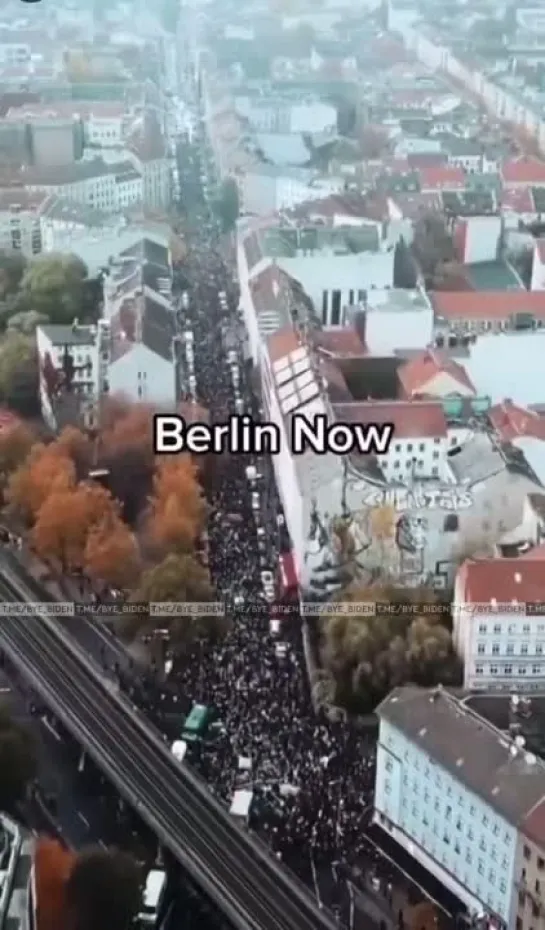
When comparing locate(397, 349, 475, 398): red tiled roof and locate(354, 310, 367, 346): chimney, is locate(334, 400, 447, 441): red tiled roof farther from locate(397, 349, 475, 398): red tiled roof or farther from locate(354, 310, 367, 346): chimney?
locate(354, 310, 367, 346): chimney

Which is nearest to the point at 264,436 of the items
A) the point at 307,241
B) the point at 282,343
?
the point at 282,343

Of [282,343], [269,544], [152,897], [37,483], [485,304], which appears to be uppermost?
[282,343]

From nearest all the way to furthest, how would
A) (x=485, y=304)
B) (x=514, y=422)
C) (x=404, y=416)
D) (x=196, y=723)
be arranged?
(x=196, y=723) < (x=404, y=416) < (x=514, y=422) < (x=485, y=304)

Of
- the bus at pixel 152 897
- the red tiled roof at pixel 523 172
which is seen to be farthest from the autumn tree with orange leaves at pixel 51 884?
the red tiled roof at pixel 523 172

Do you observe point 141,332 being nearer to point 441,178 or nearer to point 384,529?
point 384,529

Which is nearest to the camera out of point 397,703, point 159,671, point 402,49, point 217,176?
point 397,703

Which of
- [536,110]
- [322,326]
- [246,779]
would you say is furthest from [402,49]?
[246,779]

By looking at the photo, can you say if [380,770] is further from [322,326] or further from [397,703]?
[322,326]
